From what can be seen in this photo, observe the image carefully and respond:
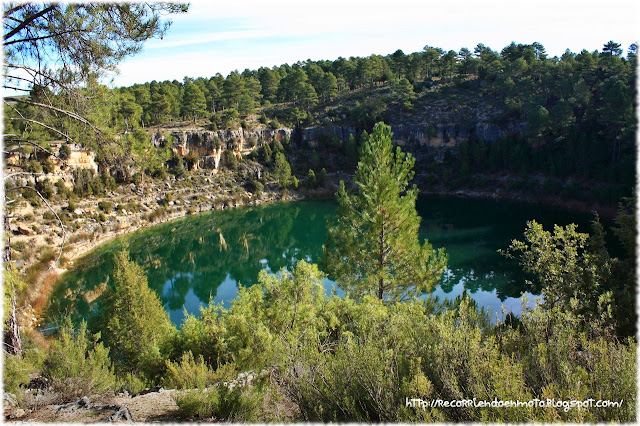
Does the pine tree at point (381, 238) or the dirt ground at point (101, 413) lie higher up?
the pine tree at point (381, 238)

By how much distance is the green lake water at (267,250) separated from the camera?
63.0 feet

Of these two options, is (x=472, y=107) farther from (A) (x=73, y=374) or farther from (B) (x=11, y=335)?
(B) (x=11, y=335)

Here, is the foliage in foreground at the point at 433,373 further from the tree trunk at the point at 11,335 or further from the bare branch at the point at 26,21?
the bare branch at the point at 26,21

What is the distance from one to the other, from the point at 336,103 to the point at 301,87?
17.0 ft

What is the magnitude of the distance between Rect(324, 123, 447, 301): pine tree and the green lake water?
7.09m

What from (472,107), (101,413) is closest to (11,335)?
(101,413)

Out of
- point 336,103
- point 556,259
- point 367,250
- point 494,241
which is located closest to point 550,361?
point 556,259

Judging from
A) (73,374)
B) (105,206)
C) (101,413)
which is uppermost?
(101,413)

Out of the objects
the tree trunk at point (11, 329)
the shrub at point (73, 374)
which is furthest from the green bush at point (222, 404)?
the tree trunk at point (11, 329)

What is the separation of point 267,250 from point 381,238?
→ 18.8 metres

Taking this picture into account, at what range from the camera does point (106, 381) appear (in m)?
7.06

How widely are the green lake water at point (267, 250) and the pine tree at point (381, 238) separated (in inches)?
279

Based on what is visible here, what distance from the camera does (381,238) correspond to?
32.7ft

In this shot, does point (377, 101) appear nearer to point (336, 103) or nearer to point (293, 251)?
point (336, 103)
